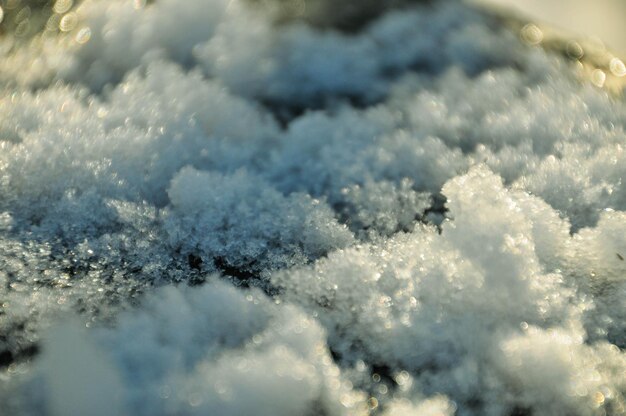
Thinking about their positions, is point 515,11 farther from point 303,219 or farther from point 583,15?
point 303,219

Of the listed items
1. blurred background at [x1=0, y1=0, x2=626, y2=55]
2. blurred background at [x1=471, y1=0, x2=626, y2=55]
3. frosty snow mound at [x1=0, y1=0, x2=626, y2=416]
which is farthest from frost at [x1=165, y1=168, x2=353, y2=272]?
blurred background at [x1=471, y1=0, x2=626, y2=55]

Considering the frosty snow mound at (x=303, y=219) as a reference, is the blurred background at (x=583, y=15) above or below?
above

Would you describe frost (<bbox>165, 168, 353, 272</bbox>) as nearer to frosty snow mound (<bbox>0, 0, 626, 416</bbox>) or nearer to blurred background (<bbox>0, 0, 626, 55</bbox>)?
frosty snow mound (<bbox>0, 0, 626, 416</bbox>)

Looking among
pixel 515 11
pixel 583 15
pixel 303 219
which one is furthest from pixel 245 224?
pixel 583 15

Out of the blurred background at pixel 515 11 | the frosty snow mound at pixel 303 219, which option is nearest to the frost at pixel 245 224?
the frosty snow mound at pixel 303 219

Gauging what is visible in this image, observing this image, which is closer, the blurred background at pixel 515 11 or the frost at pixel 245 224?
the frost at pixel 245 224

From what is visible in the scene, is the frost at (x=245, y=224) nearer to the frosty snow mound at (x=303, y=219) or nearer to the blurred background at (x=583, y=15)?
the frosty snow mound at (x=303, y=219)

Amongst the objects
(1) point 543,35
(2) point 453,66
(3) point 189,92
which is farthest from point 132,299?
(1) point 543,35
